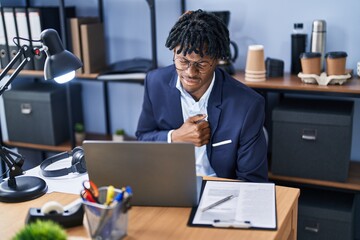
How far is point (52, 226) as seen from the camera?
100cm

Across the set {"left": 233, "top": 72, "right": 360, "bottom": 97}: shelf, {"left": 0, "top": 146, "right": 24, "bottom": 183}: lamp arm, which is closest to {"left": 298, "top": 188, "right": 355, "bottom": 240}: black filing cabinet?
{"left": 233, "top": 72, "right": 360, "bottom": 97}: shelf

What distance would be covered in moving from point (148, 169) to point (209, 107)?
570 millimetres

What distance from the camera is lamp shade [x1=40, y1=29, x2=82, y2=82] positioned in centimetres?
137

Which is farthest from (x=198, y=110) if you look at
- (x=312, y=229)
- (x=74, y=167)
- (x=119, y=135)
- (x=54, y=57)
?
(x=119, y=135)

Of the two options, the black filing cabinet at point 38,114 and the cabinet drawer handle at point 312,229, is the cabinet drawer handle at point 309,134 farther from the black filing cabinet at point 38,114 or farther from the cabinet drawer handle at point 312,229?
the black filing cabinet at point 38,114

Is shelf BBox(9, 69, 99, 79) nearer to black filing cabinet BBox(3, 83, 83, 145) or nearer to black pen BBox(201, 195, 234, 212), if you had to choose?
black filing cabinet BBox(3, 83, 83, 145)

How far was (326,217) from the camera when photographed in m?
2.26

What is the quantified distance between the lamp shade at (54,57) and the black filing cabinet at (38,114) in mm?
1429

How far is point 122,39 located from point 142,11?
215 mm

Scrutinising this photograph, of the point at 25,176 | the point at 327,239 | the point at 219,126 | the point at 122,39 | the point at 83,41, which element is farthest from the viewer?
A: the point at 122,39

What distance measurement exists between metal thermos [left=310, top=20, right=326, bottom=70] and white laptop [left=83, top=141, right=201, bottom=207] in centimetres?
129

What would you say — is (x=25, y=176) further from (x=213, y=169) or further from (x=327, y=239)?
(x=327, y=239)

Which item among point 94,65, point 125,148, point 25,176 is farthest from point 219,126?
point 94,65

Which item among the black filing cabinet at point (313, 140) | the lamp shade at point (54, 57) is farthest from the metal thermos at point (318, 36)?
the lamp shade at point (54, 57)
